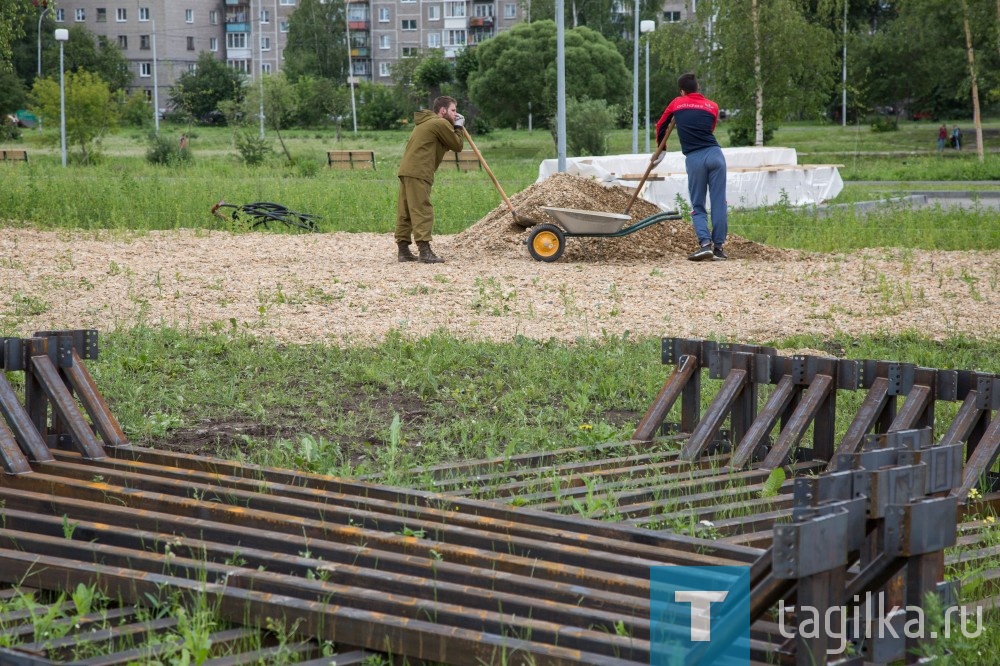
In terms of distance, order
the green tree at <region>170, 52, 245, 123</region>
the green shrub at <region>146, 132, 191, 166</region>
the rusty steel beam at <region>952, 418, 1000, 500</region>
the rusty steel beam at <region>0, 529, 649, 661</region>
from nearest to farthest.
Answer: the rusty steel beam at <region>0, 529, 649, 661</region>
the rusty steel beam at <region>952, 418, 1000, 500</region>
the green shrub at <region>146, 132, 191, 166</region>
the green tree at <region>170, 52, 245, 123</region>

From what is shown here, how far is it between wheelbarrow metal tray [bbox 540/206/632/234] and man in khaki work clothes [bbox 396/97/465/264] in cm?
123

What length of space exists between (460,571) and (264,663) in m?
0.75

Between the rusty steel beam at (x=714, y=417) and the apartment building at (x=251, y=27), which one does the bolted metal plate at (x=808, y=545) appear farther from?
the apartment building at (x=251, y=27)

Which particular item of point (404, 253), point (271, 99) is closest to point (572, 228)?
point (404, 253)

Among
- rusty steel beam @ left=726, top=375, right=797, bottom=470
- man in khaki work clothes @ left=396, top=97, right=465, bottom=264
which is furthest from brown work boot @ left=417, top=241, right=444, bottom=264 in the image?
rusty steel beam @ left=726, top=375, right=797, bottom=470

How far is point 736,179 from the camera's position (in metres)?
21.0

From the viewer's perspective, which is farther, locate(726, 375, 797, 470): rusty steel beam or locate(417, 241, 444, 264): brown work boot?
locate(417, 241, 444, 264): brown work boot

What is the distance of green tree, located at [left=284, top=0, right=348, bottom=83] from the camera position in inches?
3543

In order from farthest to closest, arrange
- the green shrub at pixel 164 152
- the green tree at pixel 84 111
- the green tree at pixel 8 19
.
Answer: the green tree at pixel 84 111, the green shrub at pixel 164 152, the green tree at pixel 8 19

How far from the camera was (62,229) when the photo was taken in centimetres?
1534

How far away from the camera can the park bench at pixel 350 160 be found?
112ft

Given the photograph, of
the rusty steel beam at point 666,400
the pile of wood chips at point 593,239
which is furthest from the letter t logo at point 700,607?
the pile of wood chips at point 593,239

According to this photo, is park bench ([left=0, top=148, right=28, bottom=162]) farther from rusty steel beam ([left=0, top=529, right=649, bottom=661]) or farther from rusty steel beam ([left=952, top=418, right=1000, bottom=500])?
rusty steel beam ([left=952, top=418, right=1000, bottom=500])

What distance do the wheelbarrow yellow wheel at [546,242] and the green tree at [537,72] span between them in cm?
4059
